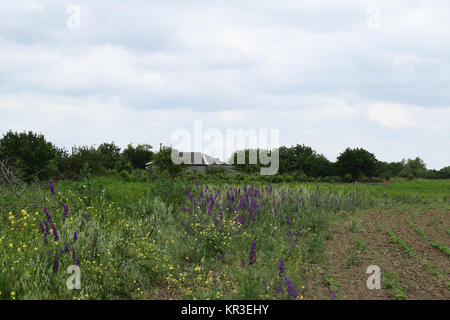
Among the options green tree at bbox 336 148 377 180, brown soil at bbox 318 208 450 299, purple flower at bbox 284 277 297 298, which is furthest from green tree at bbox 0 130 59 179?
green tree at bbox 336 148 377 180

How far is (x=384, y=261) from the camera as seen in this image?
705 centimetres

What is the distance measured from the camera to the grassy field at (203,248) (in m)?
5.20

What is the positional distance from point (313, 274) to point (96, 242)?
3.73 metres

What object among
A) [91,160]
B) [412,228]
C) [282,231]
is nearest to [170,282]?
[282,231]

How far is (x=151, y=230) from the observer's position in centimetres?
778

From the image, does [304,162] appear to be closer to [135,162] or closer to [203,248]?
[135,162]

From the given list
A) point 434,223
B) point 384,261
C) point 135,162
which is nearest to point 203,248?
point 384,261

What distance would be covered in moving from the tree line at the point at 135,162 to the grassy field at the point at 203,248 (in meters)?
2.33

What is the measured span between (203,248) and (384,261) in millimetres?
3568

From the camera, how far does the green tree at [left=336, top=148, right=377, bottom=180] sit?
3284cm

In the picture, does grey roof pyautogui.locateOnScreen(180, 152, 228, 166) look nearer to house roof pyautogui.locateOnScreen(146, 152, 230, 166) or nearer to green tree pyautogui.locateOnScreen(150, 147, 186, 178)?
house roof pyautogui.locateOnScreen(146, 152, 230, 166)
